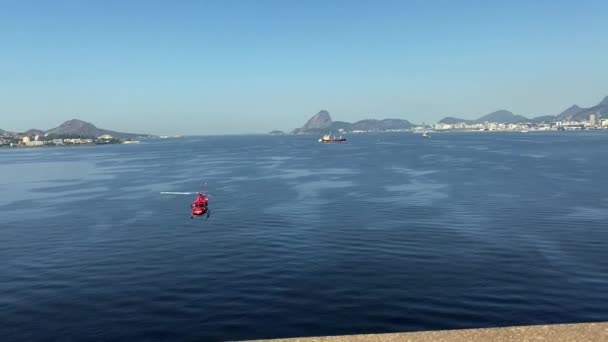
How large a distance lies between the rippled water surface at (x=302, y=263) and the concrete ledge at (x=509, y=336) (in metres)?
8.12

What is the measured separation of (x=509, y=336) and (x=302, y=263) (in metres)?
23.5

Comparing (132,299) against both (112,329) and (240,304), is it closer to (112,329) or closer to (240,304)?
(112,329)

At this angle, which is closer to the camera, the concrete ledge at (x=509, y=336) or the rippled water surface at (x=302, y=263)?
the concrete ledge at (x=509, y=336)

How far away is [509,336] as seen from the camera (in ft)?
61.6

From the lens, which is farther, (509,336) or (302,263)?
(302,263)

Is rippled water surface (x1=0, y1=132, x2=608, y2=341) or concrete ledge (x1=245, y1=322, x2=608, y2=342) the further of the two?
rippled water surface (x1=0, y1=132, x2=608, y2=341)

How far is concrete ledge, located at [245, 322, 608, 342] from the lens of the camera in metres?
18.5

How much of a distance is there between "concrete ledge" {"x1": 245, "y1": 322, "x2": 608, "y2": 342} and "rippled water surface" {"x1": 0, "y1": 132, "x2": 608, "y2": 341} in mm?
8122

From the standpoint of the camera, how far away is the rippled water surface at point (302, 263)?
29.0 meters

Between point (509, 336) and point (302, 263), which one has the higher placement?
point (509, 336)

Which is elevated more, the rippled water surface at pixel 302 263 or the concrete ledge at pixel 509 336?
the concrete ledge at pixel 509 336

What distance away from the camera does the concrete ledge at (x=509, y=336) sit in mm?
18531

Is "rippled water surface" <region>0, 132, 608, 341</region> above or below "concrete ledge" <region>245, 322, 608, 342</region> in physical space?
below

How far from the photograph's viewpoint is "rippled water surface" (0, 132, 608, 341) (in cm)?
2898
